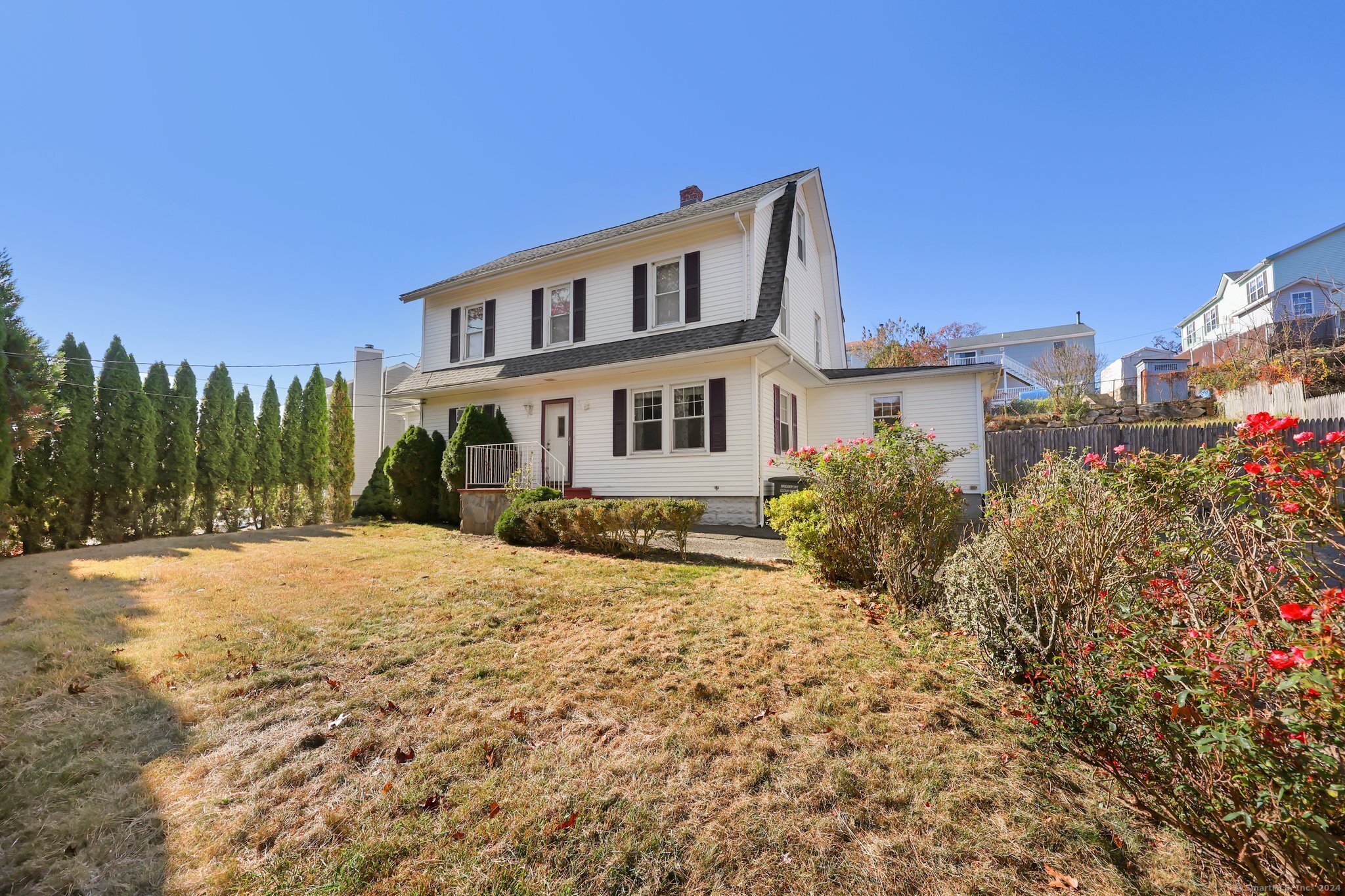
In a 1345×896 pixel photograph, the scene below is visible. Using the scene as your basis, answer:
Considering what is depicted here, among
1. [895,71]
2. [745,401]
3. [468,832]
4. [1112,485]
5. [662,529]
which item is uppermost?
[895,71]

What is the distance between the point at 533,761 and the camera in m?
2.45

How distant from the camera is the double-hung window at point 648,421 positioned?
37.8ft

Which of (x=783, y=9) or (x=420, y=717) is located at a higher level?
(x=783, y=9)

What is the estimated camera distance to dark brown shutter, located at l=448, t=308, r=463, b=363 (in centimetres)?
1473

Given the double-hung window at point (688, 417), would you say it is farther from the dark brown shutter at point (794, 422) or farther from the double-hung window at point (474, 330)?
the double-hung window at point (474, 330)

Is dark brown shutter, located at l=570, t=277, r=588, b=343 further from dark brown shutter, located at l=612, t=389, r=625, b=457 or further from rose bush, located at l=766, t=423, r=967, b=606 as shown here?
rose bush, located at l=766, t=423, r=967, b=606

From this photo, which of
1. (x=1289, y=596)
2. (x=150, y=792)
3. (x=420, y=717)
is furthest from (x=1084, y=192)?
(x=150, y=792)

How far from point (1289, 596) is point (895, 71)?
1160cm

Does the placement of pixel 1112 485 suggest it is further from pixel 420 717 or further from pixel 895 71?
pixel 895 71

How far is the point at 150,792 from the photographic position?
225cm

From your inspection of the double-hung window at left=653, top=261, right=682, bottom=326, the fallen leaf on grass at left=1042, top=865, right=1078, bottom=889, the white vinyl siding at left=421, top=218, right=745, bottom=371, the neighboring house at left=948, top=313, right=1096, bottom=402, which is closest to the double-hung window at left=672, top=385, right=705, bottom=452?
the white vinyl siding at left=421, top=218, right=745, bottom=371

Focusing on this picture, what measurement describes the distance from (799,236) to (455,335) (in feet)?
32.9

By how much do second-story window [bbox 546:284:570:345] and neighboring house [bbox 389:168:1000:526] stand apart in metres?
0.04

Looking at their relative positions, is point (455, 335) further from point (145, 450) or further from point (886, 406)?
point (886, 406)
